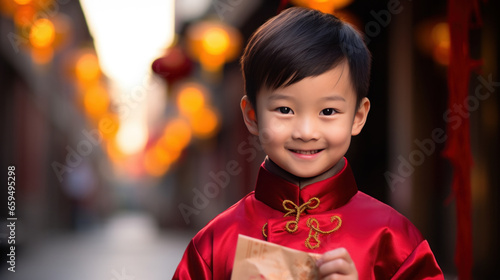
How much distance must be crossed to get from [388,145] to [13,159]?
8.55 m

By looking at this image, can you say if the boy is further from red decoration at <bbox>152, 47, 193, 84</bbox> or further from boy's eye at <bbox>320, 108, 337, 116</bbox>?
red decoration at <bbox>152, 47, 193, 84</bbox>

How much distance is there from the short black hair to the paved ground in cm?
566

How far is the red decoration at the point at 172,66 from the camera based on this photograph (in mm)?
7332

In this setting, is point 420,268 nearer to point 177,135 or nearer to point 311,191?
point 311,191

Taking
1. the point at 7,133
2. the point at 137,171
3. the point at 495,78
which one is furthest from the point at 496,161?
the point at 137,171

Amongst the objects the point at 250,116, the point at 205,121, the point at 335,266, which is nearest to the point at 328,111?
the point at 250,116

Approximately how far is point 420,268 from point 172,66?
601 cm

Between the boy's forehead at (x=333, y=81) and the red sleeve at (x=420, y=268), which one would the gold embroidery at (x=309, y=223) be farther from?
the boy's forehead at (x=333, y=81)

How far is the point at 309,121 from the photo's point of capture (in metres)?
1.63

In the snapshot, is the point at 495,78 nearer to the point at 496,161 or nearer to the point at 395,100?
the point at 496,161

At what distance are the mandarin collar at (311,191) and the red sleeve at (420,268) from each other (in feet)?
0.87

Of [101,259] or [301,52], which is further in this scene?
[101,259]

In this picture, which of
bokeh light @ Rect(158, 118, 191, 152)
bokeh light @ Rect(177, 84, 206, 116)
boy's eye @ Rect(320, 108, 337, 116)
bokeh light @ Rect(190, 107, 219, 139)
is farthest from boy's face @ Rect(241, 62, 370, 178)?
bokeh light @ Rect(158, 118, 191, 152)

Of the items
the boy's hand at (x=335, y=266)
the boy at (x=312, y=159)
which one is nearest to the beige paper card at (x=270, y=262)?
the boy's hand at (x=335, y=266)
